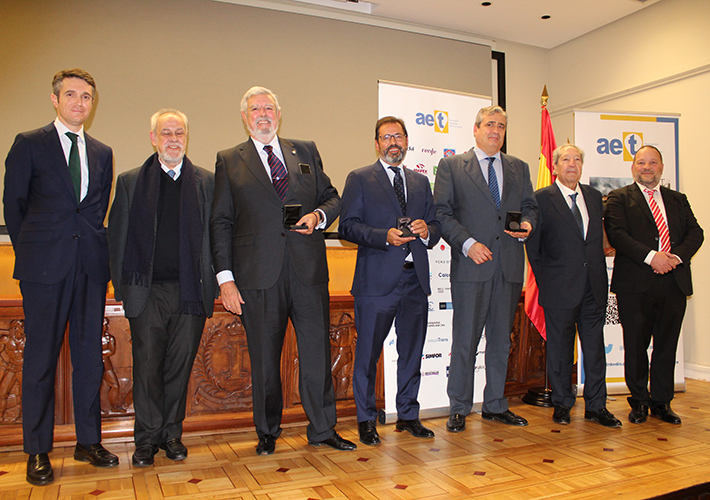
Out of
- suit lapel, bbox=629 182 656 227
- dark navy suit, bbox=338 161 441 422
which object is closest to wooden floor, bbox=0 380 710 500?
dark navy suit, bbox=338 161 441 422

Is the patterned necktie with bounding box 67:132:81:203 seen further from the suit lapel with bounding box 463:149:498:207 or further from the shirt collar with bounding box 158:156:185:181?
the suit lapel with bounding box 463:149:498:207

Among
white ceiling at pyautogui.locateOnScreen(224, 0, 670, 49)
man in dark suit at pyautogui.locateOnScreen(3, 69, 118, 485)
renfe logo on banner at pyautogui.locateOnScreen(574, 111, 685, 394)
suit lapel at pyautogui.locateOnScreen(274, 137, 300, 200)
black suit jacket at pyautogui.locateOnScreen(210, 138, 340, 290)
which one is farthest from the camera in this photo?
white ceiling at pyautogui.locateOnScreen(224, 0, 670, 49)

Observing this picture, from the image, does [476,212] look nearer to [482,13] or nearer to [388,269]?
[388,269]

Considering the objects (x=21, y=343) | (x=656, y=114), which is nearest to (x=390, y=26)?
(x=656, y=114)

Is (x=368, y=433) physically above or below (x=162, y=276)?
below

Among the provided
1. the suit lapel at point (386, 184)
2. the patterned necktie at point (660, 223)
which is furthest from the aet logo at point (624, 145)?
the suit lapel at point (386, 184)

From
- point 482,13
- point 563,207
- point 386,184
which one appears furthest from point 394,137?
point 482,13

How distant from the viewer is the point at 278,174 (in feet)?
9.52

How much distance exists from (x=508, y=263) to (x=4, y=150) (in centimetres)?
478

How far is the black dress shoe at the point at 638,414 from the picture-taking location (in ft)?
11.4

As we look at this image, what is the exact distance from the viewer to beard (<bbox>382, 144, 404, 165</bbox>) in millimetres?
3189

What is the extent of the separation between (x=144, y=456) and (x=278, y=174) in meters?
1.60

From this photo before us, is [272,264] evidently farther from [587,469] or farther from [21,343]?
[587,469]

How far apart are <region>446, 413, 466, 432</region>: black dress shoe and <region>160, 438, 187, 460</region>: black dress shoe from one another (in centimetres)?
155
